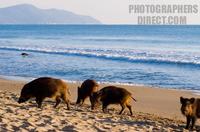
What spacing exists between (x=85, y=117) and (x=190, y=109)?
274 centimetres

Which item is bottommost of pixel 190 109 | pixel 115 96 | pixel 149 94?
pixel 149 94

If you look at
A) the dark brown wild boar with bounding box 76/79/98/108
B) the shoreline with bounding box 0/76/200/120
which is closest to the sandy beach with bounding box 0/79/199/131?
the shoreline with bounding box 0/76/200/120

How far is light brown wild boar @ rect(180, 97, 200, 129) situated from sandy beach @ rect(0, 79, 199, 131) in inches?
13.2

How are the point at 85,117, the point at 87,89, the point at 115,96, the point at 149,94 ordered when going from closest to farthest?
the point at 85,117
the point at 115,96
the point at 87,89
the point at 149,94

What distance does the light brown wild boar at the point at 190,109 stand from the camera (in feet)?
38.7

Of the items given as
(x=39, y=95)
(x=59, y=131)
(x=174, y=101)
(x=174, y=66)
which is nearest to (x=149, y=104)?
(x=174, y=101)

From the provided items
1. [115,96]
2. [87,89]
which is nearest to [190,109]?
[115,96]

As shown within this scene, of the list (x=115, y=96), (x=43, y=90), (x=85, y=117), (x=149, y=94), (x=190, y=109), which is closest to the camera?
(x=190, y=109)

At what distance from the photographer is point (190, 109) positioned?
11961mm

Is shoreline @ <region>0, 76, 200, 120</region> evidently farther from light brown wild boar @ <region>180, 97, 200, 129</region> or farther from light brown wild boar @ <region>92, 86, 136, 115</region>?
light brown wild boar @ <region>180, 97, 200, 129</region>

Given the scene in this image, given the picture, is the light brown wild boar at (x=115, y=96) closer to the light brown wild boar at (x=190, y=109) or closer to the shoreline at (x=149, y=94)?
the shoreline at (x=149, y=94)

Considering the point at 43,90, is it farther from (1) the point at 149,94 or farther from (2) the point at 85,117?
(1) the point at 149,94

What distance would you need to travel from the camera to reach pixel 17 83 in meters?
22.2

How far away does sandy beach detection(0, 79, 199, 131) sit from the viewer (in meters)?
10.7
